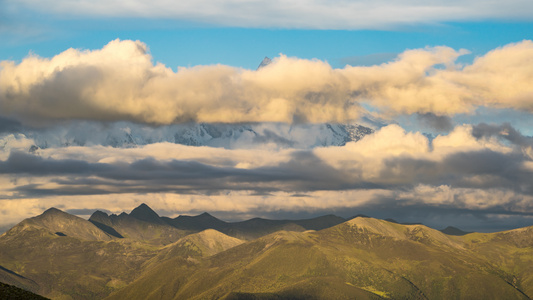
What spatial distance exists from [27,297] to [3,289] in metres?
7.65

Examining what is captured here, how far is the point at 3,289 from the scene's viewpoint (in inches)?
7446

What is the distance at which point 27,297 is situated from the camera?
186875mm
